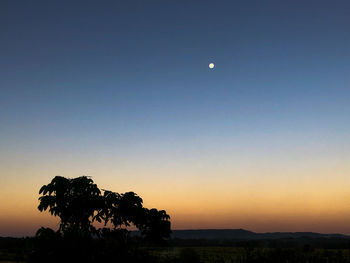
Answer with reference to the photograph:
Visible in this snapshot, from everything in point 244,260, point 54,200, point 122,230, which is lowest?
point 244,260

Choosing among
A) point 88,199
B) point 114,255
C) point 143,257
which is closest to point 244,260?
point 143,257

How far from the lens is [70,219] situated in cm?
2288

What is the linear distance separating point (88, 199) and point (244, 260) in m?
10.1

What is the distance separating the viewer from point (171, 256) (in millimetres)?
17828

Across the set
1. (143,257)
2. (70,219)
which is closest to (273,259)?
(143,257)

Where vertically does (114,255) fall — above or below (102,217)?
below

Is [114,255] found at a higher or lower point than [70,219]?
lower

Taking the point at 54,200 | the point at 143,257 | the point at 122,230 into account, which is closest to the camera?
the point at 143,257

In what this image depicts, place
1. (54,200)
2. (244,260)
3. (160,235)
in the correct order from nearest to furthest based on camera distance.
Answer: (244,260) < (54,200) < (160,235)

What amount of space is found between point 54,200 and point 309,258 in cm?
1457

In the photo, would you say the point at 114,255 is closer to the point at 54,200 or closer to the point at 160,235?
the point at 54,200

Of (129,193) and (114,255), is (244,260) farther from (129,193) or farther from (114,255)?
(129,193)

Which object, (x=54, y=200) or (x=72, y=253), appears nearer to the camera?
(x=72, y=253)

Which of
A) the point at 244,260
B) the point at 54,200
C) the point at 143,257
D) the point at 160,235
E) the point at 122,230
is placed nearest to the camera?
the point at 143,257
